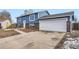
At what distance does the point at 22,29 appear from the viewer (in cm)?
238

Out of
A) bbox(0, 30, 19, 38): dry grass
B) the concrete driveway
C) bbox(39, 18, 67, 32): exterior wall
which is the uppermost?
bbox(39, 18, 67, 32): exterior wall

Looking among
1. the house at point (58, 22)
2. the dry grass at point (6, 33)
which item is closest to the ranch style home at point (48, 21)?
the house at point (58, 22)


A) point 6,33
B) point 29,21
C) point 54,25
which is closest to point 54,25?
point 54,25

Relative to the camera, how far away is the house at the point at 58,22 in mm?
2322

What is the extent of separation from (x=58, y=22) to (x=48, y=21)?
0.13 meters

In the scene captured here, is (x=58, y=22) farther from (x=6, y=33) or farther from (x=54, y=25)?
(x=6, y=33)

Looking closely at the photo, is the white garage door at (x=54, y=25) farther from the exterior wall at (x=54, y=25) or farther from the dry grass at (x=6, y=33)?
the dry grass at (x=6, y=33)

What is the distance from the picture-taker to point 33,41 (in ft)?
7.73

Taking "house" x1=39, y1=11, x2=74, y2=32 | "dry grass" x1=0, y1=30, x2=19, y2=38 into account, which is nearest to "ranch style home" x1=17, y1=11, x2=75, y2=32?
"house" x1=39, y1=11, x2=74, y2=32

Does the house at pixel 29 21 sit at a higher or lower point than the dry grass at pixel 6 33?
higher

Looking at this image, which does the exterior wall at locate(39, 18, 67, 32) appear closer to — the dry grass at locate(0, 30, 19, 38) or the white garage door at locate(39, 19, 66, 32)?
the white garage door at locate(39, 19, 66, 32)

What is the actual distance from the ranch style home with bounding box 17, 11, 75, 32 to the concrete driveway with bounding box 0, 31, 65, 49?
0.25ft

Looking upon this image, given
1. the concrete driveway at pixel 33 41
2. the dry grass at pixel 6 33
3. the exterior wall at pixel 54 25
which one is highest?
the exterior wall at pixel 54 25

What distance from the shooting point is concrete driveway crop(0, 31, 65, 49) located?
7.70 ft
